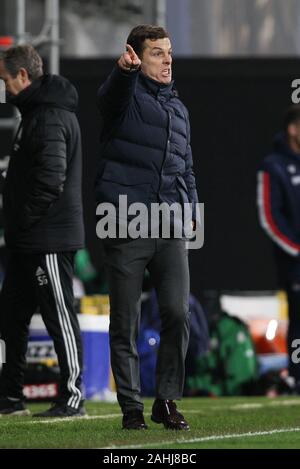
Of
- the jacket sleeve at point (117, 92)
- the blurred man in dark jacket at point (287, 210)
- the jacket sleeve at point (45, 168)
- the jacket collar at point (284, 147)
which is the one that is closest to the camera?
the jacket sleeve at point (117, 92)

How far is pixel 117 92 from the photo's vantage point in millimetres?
7238

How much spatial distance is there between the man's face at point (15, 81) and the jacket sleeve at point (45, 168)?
25cm

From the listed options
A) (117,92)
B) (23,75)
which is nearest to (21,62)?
(23,75)

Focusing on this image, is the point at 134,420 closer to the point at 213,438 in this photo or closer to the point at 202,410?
the point at 213,438

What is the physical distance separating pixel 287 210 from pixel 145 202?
407 centimetres

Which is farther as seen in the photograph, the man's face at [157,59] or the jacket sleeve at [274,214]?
the jacket sleeve at [274,214]

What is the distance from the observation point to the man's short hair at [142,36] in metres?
7.44

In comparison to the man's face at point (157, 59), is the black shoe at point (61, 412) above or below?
below

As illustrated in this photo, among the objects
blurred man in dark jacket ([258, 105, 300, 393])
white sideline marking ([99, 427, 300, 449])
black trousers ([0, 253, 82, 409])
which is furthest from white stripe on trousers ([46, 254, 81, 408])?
blurred man in dark jacket ([258, 105, 300, 393])

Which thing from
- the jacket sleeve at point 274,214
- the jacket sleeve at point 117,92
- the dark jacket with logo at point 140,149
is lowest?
the jacket sleeve at point 274,214

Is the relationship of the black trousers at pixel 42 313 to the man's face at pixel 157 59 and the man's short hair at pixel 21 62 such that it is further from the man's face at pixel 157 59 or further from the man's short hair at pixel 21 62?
the man's face at pixel 157 59

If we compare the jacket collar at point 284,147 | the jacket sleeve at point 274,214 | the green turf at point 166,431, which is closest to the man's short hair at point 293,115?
the jacket collar at point 284,147

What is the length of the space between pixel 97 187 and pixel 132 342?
75cm
